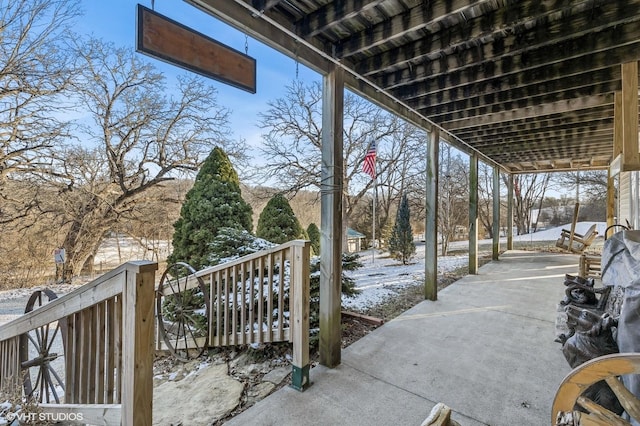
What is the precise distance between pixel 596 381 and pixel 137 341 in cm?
192

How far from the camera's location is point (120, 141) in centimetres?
866

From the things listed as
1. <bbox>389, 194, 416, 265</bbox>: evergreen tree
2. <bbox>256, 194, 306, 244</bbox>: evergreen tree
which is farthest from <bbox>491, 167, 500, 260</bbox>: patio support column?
<bbox>256, 194, 306, 244</bbox>: evergreen tree

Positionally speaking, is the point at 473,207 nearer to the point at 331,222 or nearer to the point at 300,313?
the point at 331,222

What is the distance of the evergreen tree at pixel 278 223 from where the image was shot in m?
5.61

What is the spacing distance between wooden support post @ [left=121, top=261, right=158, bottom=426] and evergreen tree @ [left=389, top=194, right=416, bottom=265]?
8203 mm

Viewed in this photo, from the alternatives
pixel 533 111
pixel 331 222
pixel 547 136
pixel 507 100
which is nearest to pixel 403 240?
pixel 547 136

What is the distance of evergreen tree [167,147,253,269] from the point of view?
4.71m

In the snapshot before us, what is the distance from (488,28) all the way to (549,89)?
160 centimetres

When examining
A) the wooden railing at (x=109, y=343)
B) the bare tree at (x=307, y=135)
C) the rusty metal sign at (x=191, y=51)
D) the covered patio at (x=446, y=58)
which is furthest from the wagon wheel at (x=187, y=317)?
the bare tree at (x=307, y=135)

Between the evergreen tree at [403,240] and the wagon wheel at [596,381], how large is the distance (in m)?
7.63

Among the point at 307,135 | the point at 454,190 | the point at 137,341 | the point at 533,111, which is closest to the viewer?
the point at 137,341

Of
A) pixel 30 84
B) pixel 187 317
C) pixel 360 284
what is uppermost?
pixel 30 84

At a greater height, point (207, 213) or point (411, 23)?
point (411, 23)

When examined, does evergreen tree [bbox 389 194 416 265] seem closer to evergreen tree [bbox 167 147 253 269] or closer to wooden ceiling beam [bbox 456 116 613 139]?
wooden ceiling beam [bbox 456 116 613 139]
